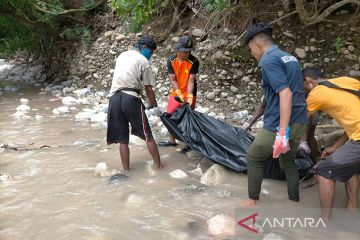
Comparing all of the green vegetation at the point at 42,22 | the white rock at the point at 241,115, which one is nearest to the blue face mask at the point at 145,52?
the white rock at the point at 241,115

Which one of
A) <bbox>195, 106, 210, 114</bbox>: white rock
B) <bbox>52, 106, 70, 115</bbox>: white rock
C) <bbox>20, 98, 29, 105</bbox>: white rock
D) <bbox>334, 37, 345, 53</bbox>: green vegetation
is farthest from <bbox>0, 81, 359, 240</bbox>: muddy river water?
<bbox>20, 98, 29, 105</bbox>: white rock

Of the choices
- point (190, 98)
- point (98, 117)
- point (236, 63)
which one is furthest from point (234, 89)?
point (98, 117)

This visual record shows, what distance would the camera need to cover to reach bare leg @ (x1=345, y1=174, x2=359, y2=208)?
118 inches

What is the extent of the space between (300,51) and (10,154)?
4.59 m

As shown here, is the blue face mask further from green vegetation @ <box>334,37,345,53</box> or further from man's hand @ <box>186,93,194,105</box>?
green vegetation @ <box>334,37,345,53</box>

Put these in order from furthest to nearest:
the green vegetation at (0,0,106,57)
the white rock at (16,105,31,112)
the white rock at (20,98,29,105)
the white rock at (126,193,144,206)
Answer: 1. the green vegetation at (0,0,106,57)
2. the white rock at (20,98,29,105)
3. the white rock at (16,105,31,112)
4. the white rock at (126,193,144,206)

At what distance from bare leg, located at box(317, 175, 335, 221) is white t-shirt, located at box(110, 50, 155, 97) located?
6.51ft

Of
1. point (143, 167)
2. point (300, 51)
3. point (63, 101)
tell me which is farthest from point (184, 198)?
point (63, 101)

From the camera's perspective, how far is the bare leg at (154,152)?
160 inches

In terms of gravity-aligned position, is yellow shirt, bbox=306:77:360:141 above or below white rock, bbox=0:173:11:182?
above

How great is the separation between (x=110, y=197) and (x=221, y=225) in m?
1.13

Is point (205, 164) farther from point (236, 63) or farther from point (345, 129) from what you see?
point (236, 63)

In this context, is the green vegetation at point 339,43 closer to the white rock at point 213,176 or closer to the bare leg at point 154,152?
the white rock at point 213,176

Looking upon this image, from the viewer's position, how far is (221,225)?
2938mm
